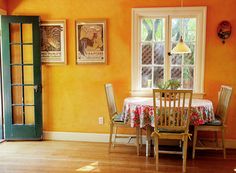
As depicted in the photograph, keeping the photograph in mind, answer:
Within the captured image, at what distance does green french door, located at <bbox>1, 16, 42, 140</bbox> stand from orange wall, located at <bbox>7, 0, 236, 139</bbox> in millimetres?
172

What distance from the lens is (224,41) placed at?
3832 mm

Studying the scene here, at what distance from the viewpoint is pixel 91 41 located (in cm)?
412

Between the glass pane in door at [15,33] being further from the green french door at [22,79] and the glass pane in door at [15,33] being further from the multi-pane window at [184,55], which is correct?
the multi-pane window at [184,55]

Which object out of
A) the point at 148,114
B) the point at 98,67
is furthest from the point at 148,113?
the point at 98,67

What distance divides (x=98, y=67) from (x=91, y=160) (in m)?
1.51

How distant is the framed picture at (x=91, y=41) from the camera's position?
4082mm

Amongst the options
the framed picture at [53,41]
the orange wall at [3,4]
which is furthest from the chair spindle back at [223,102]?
the orange wall at [3,4]

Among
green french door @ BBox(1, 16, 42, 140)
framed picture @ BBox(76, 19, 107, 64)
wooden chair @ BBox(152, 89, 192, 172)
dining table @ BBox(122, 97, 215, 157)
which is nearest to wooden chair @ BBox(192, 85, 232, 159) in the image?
dining table @ BBox(122, 97, 215, 157)

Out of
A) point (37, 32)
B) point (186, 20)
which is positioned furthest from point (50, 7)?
point (186, 20)

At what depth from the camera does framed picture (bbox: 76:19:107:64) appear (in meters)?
4.08

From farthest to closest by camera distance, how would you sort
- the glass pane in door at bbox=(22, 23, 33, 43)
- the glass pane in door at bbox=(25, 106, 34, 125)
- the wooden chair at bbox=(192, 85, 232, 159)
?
the glass pane in door at bbox=(25, 106, 34, 125), the glass pane in door at bbox=(22, 23, 33, 43), the wooden chair at bbox=(192, 85, 232, 159)

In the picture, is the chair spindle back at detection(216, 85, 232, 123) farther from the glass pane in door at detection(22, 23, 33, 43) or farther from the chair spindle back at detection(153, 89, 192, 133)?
the glass pane in door at detection(22, 23, 33, 43)

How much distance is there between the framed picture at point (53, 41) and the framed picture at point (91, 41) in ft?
0.82

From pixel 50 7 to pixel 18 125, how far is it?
202 cm
